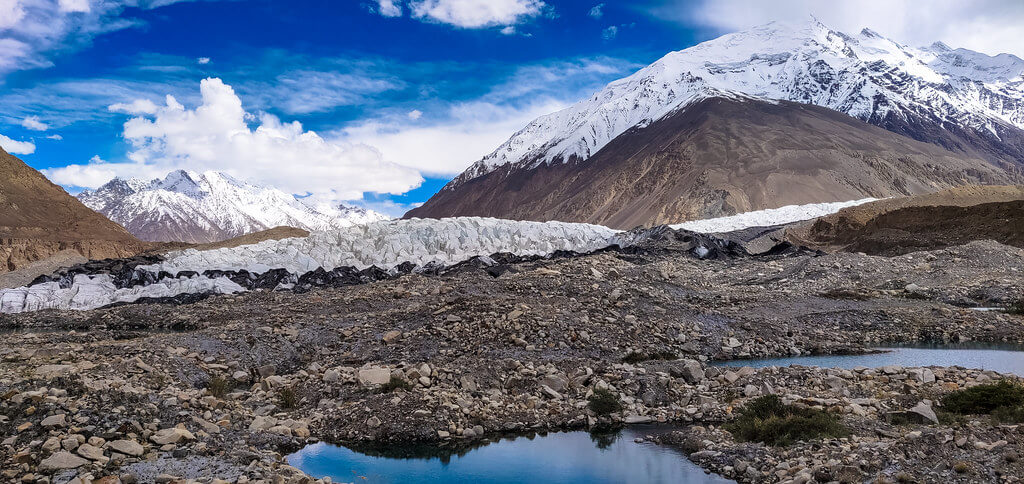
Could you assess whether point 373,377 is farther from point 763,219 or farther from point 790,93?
point 790,93

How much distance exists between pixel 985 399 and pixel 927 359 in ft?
24.2

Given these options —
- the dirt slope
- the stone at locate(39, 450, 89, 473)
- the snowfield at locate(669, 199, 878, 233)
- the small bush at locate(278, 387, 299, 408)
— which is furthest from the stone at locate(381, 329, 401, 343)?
the snowfield at locate(669, 199, 878, 233)

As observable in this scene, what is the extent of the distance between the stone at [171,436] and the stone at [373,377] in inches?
133

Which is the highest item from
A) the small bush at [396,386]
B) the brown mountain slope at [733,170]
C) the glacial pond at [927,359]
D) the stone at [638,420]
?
the brown mountain slope at [733,170]

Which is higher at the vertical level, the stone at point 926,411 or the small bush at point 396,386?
the small bush at point 396,386

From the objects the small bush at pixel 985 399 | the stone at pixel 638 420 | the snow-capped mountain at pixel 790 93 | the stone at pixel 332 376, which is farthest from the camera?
the snow-capped mountain at pixel 790 93

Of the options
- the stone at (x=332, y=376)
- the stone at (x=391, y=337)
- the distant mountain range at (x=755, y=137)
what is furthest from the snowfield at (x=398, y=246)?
the distant mountain range at (x=755, y=137)

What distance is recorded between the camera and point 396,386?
38.3ft

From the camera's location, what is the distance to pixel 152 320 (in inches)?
984

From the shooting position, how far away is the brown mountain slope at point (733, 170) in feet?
295

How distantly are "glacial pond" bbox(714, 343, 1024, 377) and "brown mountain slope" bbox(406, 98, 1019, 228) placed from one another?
69374 mm

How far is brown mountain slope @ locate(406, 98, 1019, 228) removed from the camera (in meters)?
90.0

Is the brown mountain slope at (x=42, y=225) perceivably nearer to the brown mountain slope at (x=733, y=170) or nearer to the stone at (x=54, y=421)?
the stone at (x=54, y=421)

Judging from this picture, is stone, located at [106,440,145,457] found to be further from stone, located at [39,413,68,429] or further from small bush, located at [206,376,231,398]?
small bush, located at [206,376,231,398]
